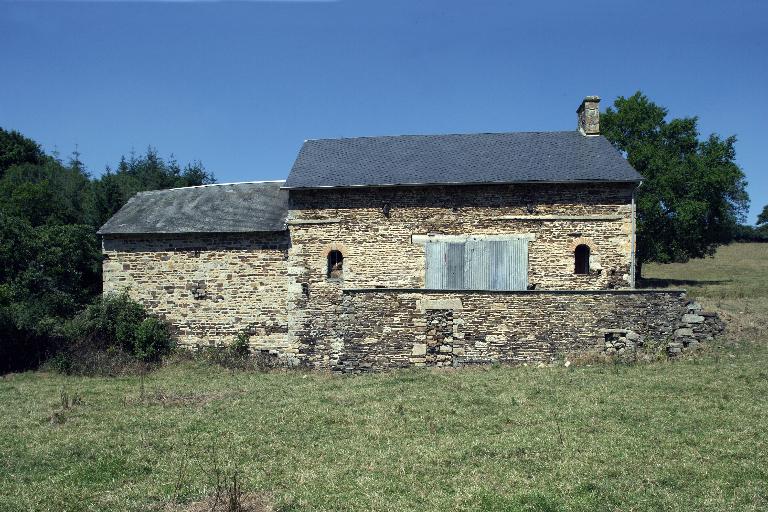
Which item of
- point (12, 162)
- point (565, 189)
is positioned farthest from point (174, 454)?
point (12, 162)

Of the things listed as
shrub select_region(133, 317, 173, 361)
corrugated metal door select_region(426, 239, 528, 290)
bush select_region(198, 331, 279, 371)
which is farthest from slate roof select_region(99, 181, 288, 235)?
corrugated metal door select_region(426, 239, 528, 290)

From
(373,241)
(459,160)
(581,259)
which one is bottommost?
(581,259)

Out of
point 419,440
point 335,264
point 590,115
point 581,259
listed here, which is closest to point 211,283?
point 335,264

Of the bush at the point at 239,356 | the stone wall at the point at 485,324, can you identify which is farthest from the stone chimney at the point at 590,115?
the bush at the point at 239,356

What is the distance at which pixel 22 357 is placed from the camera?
17.3 meters

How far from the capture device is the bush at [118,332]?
1753 centimetres

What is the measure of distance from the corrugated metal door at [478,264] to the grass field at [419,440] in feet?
13.9

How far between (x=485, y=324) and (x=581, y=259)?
4.95 meters

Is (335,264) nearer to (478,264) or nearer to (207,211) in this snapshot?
(478,264)

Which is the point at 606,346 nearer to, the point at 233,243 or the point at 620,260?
the point at 620,260

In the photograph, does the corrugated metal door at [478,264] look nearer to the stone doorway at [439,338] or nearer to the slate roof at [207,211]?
the stone doorway at [439,338]

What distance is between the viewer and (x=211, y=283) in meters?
18.5

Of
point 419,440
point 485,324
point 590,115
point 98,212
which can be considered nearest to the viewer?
point 419,440

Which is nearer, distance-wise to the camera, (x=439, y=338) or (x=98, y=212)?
(x=439, y=338)
